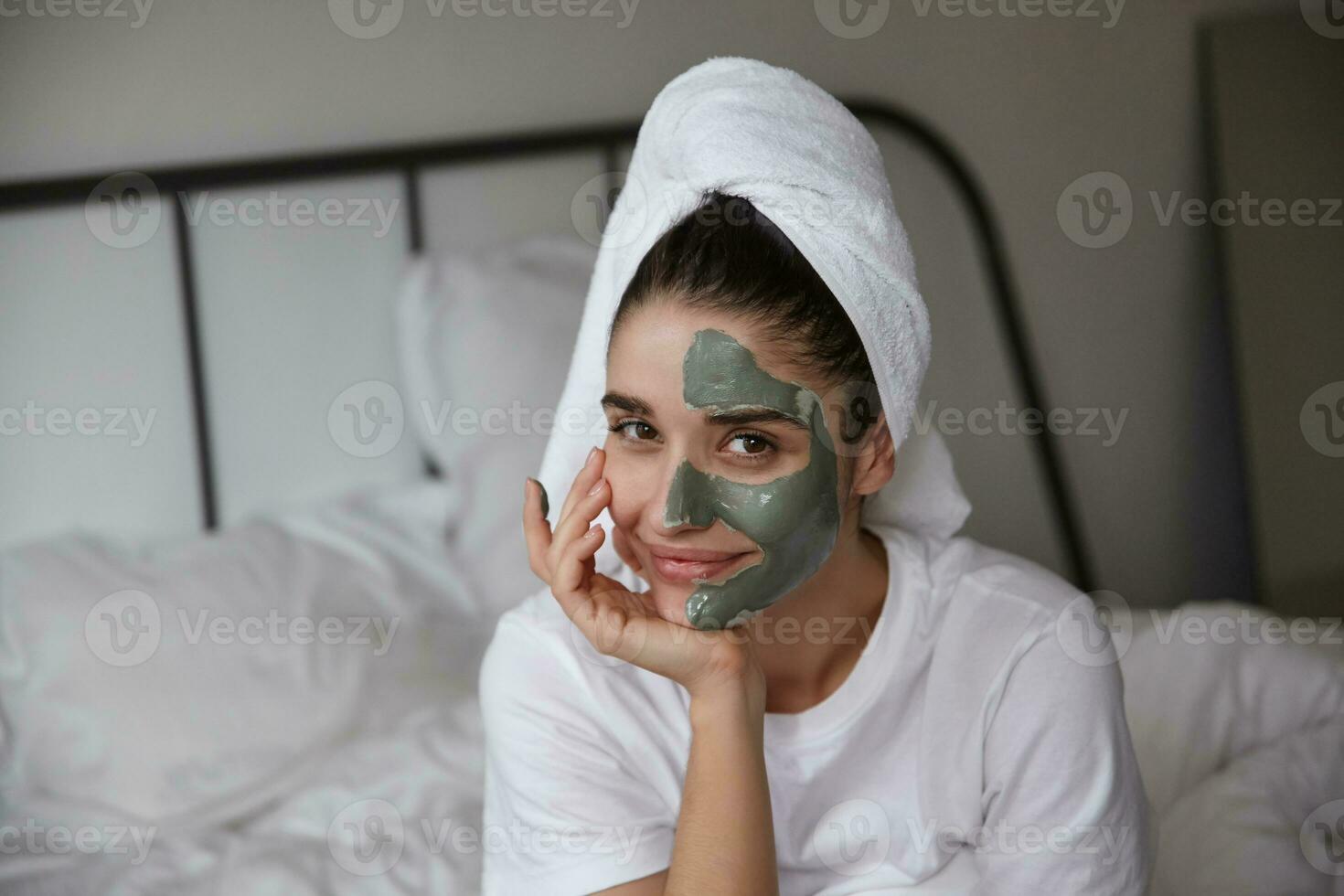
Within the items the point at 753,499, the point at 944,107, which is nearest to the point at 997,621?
the point at 753,499

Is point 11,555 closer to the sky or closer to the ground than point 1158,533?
closer to the sky

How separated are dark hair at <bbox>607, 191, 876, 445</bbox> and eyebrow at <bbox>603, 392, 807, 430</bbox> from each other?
5cm

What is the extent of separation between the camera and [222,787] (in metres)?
1.47

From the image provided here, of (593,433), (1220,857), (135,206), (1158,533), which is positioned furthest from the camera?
(1158,533)

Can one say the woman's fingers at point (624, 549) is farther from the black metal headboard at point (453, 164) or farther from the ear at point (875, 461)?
the black metal headboard at point (453, 164)

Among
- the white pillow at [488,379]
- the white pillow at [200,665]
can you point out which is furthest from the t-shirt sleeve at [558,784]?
the white pillow at [488,379]

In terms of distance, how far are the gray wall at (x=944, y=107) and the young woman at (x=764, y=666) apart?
100 centimetres

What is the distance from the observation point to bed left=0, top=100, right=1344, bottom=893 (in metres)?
1.41

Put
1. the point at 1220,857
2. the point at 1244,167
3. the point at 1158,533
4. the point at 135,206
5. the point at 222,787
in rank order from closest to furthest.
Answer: the point at 1220,857, the point at 222,787, the point at 135,206, the point at 1244,167, the point at 1158,533

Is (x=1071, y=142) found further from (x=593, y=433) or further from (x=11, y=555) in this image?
(x=11, y=555)

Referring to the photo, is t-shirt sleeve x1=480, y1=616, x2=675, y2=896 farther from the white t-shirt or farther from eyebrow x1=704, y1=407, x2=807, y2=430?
eyebrow x1=704, y1=407, x2=807, y2=430

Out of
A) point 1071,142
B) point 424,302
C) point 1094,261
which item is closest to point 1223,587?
point 1094,261

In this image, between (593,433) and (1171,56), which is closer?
(593,433)

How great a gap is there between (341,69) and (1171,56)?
5.44 feet
